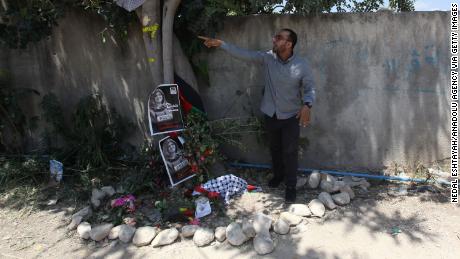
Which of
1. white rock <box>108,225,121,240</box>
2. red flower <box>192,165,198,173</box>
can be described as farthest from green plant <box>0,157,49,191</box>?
red flower <box>192,165,198,173</box>

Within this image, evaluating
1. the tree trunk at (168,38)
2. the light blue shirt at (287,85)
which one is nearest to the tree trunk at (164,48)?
the tree trunk at (168,38)

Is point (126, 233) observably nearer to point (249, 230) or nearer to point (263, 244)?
point (249, 230)

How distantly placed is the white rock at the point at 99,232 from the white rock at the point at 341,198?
7.47 ft

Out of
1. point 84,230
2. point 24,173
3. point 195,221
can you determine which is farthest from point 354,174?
point 24,173

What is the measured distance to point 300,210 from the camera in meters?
3.75

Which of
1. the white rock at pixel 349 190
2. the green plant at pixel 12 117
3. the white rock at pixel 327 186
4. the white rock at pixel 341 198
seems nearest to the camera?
the white rock at pixel 341 198

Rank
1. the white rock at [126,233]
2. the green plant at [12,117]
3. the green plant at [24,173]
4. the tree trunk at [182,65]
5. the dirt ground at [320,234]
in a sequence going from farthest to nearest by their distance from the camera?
1. the green plant at [12,117]
2. the green plant at [24,173]
3. the tree trunk at [182,65]
4. the white rock at [126,233]
5. the dirt ground at [320,234]

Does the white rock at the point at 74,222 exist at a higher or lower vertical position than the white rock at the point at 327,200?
lower

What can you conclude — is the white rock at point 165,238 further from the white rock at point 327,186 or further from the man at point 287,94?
the white rock at point 327,186

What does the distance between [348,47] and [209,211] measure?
238 cm

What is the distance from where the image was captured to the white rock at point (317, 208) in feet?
12.2

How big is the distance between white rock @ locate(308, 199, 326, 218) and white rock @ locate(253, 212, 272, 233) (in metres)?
0.47

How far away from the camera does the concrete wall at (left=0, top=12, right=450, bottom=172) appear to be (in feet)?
13.8

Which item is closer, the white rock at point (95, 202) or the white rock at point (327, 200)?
the white rock at point (327, 200)
